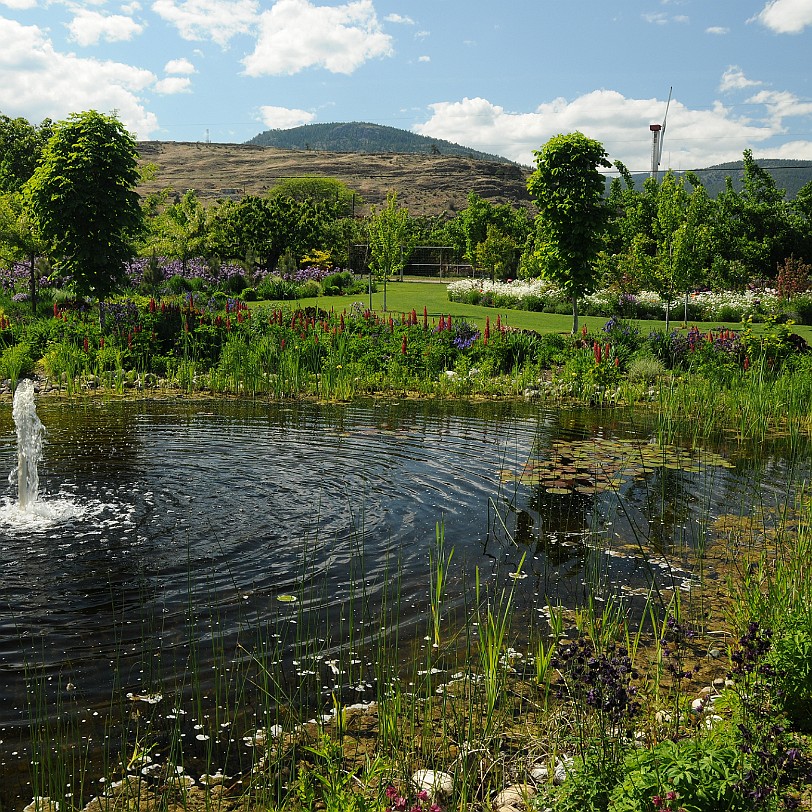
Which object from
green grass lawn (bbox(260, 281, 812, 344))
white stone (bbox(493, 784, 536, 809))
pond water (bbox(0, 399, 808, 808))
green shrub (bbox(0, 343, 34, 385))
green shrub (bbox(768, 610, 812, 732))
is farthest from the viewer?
green grass lawn (bbox(260, 281, 812, 344))

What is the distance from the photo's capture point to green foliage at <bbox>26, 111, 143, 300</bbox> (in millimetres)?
14227

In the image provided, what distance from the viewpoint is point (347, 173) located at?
139375mm

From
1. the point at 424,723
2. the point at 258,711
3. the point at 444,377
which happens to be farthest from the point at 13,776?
the point at 444,377

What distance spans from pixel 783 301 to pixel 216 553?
23986mm

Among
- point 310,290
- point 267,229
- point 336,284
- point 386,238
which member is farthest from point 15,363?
point 267,229

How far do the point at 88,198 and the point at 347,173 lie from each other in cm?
13051

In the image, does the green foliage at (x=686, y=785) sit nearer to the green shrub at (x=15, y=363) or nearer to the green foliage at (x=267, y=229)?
the green shrub at (x=15, y=363)

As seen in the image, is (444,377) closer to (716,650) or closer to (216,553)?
(216,553)

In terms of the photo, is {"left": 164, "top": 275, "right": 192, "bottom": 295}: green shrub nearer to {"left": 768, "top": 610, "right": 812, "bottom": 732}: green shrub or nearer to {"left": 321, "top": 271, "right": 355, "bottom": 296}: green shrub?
{"left": 321, "top": 271, "right": 355, "bottom": 296}: green shrub

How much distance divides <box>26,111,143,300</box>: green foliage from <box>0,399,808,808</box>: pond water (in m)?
5.39

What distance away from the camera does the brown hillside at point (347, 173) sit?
120 metres

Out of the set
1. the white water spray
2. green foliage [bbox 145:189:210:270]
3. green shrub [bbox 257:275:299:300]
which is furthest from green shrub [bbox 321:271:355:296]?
the white water spray

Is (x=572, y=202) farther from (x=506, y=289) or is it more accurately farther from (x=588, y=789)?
(x=588, y=789)

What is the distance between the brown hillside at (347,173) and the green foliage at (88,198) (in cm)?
9625
